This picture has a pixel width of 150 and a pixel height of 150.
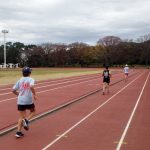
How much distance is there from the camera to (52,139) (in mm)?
8789

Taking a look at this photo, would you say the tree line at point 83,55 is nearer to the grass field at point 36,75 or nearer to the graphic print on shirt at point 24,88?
the grass field at point 36,75

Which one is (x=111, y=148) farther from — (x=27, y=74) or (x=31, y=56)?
(x=31, y=56)

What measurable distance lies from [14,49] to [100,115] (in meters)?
131

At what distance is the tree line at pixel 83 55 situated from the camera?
132375mm

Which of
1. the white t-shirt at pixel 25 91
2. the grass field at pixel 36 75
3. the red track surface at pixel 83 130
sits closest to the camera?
the red track surface at pixel 83 130

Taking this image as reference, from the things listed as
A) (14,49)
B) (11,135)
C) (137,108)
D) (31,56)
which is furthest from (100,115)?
(14,49)

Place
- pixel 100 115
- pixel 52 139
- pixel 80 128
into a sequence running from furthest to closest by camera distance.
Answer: pixel 100 115, pixel 80 128, pixel 52 139

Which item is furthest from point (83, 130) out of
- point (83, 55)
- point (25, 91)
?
point (83, 55)

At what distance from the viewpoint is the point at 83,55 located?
5354 inches

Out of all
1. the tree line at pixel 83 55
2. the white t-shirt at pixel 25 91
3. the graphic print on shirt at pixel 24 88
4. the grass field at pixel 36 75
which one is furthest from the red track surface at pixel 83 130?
the tree line at pixel 83 55

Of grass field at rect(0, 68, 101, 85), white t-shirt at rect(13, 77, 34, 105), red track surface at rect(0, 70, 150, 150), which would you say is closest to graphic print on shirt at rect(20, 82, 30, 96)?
white t-shirt at rect(13, 77, 34, 105)

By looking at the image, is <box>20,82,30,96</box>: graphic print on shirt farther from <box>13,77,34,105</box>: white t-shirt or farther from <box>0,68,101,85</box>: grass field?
<box>0,68,101,85</box>: grass field

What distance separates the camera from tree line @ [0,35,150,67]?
132 m

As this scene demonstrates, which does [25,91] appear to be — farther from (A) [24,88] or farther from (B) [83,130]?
(B) [83,130]
